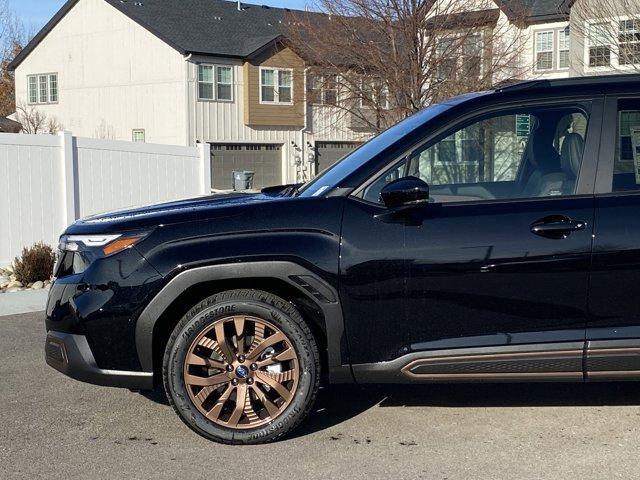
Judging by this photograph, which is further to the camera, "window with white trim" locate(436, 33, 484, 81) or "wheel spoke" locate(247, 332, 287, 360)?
"window with white trim" locate(436, 33, 484, 81)

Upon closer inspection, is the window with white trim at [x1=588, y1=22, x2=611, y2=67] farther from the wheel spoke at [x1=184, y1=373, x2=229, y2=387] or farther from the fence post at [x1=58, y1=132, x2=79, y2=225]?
the wheel spoke at [x1=184, y1=373, x2=229, y2=387]

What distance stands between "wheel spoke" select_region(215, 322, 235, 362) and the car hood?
593 mm

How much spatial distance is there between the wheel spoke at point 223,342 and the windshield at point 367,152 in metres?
0.90

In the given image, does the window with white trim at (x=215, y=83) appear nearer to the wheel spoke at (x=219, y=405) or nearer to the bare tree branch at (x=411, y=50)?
the bare tree branch at (x=411, y=50)

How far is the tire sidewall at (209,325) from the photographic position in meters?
4.83

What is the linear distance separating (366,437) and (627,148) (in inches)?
85.0

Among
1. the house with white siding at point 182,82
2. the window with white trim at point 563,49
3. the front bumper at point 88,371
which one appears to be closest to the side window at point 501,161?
the front bumper at point 88,371

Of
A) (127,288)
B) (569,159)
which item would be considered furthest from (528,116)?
(127,288)

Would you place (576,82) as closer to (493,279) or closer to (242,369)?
(493,279)

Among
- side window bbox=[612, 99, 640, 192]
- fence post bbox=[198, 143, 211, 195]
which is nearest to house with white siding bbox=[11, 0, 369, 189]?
fence post bbox=[198, 143, 211, 195]

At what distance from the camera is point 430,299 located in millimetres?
4777

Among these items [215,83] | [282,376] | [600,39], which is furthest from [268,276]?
[215,83]

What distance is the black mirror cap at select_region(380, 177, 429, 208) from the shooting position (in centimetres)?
470

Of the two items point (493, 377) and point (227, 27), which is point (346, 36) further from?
point (227, 27)
